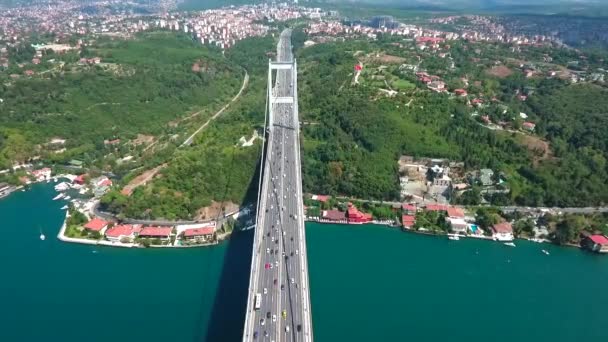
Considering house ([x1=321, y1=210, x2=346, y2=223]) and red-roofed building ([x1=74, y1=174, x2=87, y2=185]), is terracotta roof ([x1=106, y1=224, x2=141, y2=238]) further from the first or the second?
house ([x1=321, y1=210, x2=346, y2=223])

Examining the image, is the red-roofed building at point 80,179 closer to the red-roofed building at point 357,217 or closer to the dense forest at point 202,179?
the dense forest at point 202,179

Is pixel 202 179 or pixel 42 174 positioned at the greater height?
pixel 202 179

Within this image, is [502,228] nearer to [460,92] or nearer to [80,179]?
[460,92]

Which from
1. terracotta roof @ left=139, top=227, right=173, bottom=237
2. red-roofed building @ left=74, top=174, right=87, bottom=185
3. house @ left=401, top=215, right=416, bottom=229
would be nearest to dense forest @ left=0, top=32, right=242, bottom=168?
red-roofed building @ left=74, top=174, right=87, bottom=185

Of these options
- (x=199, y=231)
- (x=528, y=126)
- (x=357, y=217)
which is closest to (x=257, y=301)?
(x=199, y=231)

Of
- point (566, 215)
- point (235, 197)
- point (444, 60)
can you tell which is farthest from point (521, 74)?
point (235, 197)
